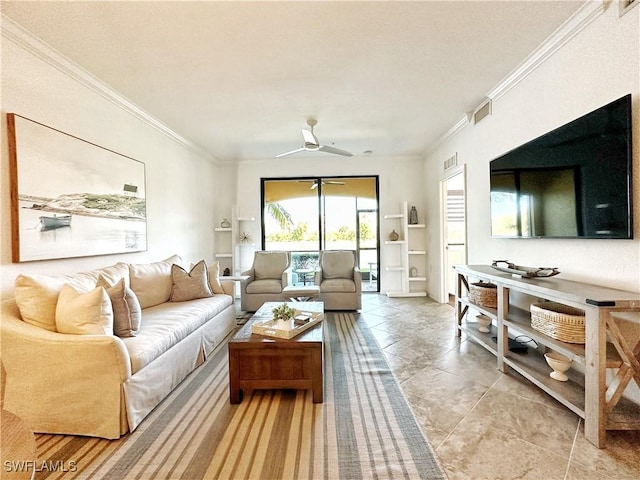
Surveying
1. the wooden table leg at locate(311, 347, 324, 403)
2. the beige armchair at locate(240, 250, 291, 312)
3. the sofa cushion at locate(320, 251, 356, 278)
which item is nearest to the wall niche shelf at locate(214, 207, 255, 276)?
the beige armchair at locate(240, 250, 291, 312)

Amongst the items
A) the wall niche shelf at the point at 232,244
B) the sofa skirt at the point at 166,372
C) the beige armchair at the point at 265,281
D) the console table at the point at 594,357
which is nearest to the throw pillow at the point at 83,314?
the sofa skirt at the point at 166,372

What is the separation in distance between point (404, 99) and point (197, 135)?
3.00 metres

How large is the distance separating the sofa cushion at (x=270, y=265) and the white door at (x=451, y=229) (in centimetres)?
270

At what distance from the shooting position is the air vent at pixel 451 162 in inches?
168

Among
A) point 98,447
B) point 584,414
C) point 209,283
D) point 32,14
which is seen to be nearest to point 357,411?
point 584,414

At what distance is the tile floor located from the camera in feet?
4.86

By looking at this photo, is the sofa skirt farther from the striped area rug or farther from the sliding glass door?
the sliding glass door

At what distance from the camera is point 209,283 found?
3.56 metres

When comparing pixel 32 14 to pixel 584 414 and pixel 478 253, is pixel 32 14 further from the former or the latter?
pixel 478 253

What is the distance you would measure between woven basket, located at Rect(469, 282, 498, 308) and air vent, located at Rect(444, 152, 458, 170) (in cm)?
207

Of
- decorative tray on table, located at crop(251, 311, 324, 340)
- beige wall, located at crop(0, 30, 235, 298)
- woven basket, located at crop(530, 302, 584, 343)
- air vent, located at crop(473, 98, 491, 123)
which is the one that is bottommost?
decorative tray on table, located at crop(251, 311, 324, 340)

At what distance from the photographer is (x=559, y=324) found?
1898mm

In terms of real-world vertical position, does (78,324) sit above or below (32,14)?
below

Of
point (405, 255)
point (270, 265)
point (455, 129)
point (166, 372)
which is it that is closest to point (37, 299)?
point (166, 372)
